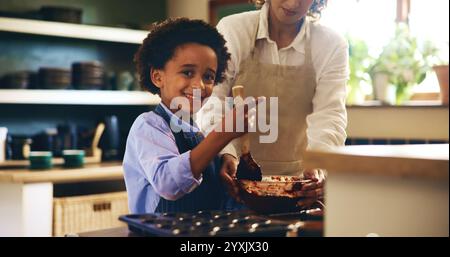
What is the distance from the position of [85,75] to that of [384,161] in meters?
2.69

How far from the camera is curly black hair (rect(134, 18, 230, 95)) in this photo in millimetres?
1730

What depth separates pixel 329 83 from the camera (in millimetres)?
1982

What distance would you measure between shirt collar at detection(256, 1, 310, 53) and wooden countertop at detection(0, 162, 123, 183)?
142 cm

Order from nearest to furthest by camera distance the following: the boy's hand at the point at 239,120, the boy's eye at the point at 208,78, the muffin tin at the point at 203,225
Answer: the muffin tin at the point at 203,225 → the boy's hand at the point at 239,120 → the boy's eye at the point at 208,78

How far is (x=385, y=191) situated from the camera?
109cm

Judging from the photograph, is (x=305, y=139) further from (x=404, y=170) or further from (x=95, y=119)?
(x=95, y=119)

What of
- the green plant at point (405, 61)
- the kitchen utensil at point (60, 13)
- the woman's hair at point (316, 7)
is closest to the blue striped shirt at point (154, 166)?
the woman's hair at point (316, 7)

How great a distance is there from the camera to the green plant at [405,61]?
10.4 ft

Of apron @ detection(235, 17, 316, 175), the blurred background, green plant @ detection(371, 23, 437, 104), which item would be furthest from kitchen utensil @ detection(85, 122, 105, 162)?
apron @ detection(235, 17, 316, 175)

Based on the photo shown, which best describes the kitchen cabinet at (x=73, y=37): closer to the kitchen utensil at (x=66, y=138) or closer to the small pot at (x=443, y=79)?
the kitchen utensil at (x=66, y=138)

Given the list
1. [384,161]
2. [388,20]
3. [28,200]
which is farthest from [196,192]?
[388,20]

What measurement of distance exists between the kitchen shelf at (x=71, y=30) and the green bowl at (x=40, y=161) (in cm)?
60

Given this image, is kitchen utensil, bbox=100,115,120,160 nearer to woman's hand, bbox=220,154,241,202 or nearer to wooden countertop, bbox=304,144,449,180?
woman's hand, bbox=220,154,241,202
